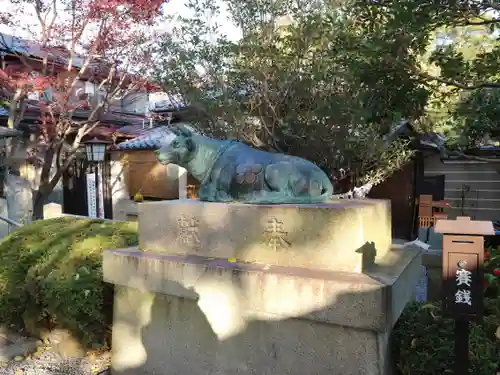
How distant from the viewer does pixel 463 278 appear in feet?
8.96

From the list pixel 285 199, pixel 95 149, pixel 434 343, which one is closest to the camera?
pixel 434 343

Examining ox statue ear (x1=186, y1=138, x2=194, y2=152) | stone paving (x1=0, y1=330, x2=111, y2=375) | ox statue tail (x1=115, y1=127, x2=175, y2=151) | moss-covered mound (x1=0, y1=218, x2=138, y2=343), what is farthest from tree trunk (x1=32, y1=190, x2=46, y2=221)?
ox statue ear (x1=186, y1=138, x2=194, y2=152)

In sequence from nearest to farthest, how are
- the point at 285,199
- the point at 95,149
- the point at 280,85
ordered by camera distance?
the point at 285,199 → the point at 280,85 → the point at 95,149

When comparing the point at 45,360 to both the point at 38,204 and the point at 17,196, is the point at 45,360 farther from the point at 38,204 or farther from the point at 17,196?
the point at 17,196

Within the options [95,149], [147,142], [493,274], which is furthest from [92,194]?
[493,274]

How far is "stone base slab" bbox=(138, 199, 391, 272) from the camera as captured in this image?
3.14 meters

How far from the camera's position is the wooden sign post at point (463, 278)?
2.69 meters

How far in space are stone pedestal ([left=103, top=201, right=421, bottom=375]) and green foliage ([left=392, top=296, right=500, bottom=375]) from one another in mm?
159

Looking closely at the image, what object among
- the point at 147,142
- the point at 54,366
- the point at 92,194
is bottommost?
the point at 54,366

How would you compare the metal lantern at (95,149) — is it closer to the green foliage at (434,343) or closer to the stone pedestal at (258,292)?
the stone pedestal at (258,292)

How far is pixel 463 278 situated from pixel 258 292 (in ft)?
4.88

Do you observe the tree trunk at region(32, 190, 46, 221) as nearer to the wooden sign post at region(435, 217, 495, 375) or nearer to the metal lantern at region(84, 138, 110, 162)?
the metal lantern at region(84, 138, 110, 162)

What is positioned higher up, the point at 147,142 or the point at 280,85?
the point at 280,85

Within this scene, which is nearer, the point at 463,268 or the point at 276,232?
the point at 463,268
